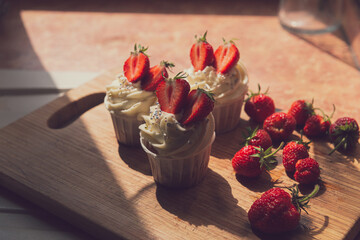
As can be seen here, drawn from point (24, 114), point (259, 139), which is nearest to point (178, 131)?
point (259, 139)

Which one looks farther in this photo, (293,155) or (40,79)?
(40,79)

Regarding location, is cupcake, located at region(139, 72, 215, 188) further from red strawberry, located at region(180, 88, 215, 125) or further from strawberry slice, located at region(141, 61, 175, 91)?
strawberry slice, located at region(141, 61, 175, 91)

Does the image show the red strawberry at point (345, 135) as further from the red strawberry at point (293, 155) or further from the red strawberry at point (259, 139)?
the red strawberry at point (259, 139)

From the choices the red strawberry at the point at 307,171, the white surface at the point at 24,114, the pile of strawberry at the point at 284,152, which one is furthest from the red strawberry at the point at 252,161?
the white surface at the point at 24,114

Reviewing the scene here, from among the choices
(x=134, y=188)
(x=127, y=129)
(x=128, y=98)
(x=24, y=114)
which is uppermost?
(x=128, y=98)

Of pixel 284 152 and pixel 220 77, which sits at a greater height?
pixel 220 77

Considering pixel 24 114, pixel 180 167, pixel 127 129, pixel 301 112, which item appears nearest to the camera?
pixel 180 167

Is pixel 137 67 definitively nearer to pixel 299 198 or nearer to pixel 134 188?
pixel 134 188

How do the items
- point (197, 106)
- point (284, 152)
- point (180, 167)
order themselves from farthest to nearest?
point (284, 152), point (180, 167), point (197, 106)
